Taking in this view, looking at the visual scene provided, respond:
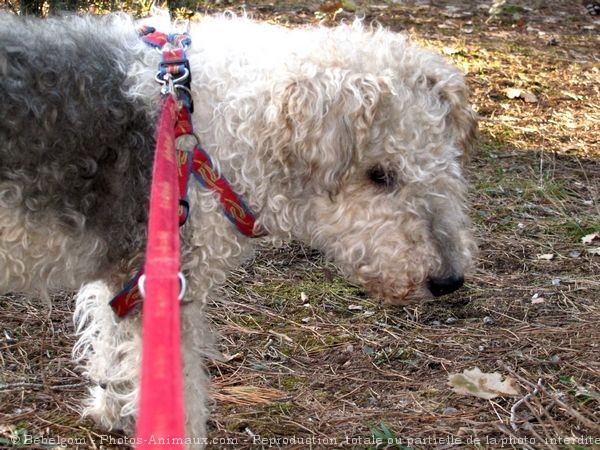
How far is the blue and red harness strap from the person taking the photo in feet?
10.1

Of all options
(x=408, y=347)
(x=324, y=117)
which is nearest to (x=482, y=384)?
(x=408, y=347)

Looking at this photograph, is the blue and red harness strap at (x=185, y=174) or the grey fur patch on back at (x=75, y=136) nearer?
the grey fur patch on back at (x=75, y=136)

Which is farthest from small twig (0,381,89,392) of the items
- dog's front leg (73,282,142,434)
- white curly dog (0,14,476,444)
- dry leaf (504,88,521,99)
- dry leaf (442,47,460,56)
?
dry leaf (442,47,460,56)

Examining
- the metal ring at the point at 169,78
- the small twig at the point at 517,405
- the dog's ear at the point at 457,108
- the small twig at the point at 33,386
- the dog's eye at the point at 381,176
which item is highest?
the metal ring at the point at 169,78

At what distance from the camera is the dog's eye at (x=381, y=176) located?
322cm

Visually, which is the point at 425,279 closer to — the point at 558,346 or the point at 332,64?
the point at 332,64

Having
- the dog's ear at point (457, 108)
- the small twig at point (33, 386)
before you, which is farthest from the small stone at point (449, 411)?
the small twig at point (33, 386)

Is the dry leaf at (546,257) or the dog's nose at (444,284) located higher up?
the dog's nose at (444,284)

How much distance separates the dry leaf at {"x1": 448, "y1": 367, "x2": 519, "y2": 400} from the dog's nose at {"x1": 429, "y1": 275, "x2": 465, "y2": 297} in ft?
2.88

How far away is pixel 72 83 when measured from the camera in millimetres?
3053

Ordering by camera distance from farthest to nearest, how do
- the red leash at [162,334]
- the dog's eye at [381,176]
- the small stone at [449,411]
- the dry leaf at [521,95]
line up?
1. the dry leaf at [521,95]
2. the small stone at [449,411]
3. the dog's eye at [381,176]
4. the red leash at [162,334]

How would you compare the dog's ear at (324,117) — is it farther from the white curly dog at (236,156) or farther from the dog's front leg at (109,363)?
the dog's front leg at (109,363)

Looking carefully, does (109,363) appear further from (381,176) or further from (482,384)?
(482,384)

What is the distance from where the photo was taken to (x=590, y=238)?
5672 millimetres
